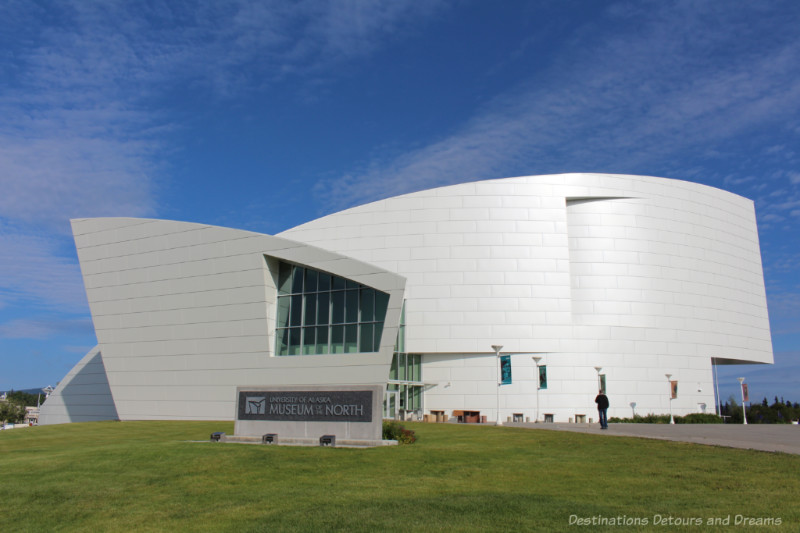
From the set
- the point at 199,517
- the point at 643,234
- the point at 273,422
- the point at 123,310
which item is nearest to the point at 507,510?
the point at 199,517

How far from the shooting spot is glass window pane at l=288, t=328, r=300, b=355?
1490 inches

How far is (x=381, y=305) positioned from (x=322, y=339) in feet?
14.4

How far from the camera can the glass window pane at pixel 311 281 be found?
38.6m

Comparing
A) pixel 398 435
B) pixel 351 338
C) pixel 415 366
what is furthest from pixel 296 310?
pixel 398 435

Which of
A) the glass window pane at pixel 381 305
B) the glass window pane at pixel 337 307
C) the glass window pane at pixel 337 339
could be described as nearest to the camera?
the glass window pane at pixel 381 305

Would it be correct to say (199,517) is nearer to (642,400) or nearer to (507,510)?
(507,510)

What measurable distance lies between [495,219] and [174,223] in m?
21.9

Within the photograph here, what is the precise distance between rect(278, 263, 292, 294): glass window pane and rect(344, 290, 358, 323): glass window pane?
159 inches

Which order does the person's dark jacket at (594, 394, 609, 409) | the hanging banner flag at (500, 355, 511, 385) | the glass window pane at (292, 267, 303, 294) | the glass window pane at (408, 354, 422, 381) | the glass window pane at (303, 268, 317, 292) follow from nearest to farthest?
the person's dark jacket at (594, 394, 609, 409) < the glass window pane at (303, 268, 317, 292) < the glass window pane at (292, 267, 303, 294) < the hanging banner flag at (500, 355, 511, 385) < the glass window pane at (408, 354, 422, 381)

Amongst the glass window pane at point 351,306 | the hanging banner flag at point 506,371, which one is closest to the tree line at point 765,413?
the hanging banner flag at point 506,371

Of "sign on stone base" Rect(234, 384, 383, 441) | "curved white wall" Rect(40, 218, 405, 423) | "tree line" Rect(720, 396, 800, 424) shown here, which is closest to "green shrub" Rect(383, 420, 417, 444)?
"sign on stone base" Rect(234, 384, 383, 441)

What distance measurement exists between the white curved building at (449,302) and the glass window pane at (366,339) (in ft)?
0.45

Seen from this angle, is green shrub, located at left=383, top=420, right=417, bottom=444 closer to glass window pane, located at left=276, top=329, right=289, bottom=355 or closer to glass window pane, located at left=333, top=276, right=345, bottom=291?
glass window pane, located at left=333, top=276, right=345, bottom=291

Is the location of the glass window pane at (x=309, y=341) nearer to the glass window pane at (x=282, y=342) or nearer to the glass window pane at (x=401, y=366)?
the glass window pane at (x=282, y=342)
